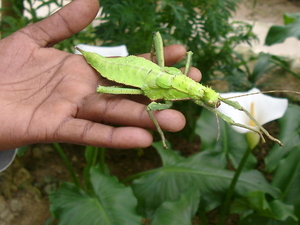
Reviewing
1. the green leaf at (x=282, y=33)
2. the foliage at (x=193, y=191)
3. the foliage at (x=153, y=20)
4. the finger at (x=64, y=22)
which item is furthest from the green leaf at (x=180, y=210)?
the green leaf at (x=282, y=33)

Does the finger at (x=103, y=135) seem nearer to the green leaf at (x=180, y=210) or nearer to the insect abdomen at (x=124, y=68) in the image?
the insect abdomen at (x=124, y=68)

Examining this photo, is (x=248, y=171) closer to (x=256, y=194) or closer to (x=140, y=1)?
(x=256, y=194)

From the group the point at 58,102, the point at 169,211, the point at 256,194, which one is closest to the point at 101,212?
the point at 169,211

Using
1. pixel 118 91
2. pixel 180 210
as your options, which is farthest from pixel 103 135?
pixel 180 210

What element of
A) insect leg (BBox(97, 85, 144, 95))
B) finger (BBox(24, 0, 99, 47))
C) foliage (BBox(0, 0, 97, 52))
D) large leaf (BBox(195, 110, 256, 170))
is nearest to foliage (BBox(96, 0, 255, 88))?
foliage (BBox(0, 0, 97, 52))

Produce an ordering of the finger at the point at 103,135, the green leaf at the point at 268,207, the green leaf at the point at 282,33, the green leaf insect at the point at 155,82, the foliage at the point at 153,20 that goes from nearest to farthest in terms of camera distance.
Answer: the finger at the point at 103,135 < the green leaf insect at the point at 155,82 < the green leaf at the point at 268,207 < the foliage at the point at 153,20 < the green leaf at the point at 282,33

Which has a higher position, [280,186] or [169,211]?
[169,211]
